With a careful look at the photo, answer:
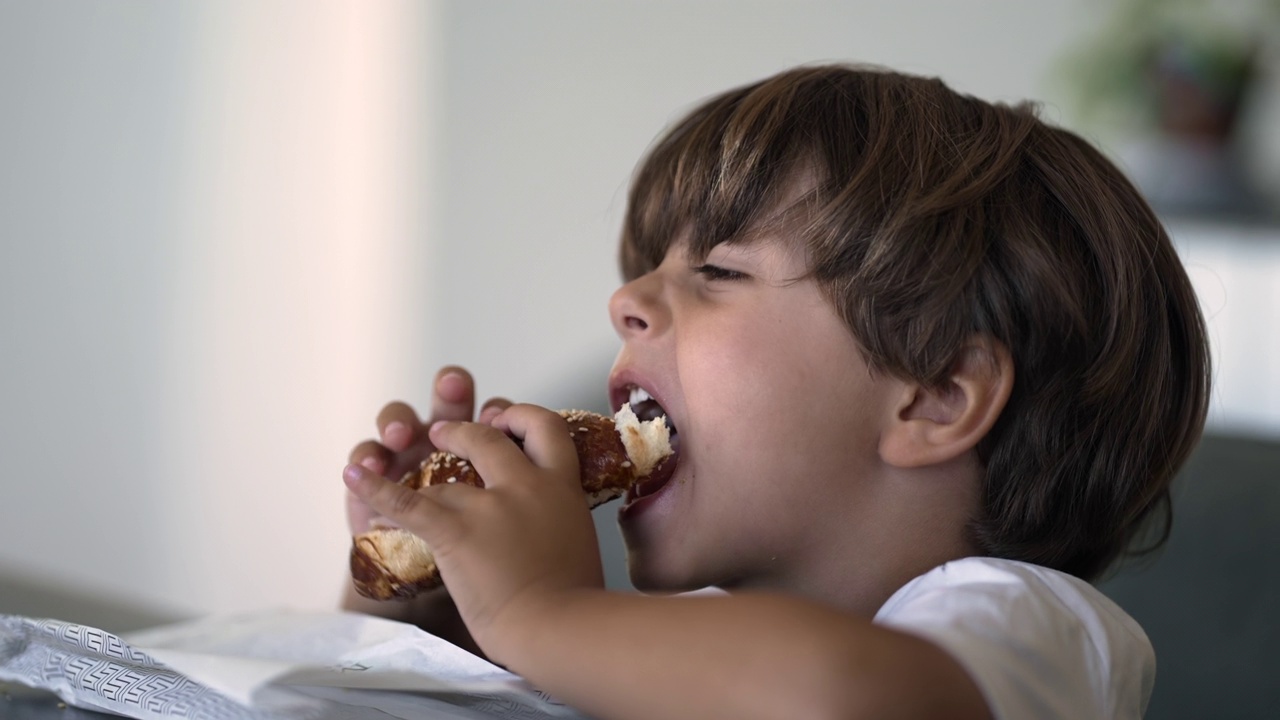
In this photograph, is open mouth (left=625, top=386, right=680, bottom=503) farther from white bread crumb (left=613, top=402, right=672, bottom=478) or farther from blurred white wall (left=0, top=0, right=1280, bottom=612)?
blurred white wall (left=0, top=0, right=1280, bottom=612)

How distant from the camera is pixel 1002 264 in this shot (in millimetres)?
812

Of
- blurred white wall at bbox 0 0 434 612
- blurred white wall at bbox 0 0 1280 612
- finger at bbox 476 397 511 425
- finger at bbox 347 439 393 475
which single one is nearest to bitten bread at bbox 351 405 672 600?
finger at bbox 476 397 511 425

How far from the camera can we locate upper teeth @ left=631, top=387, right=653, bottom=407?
90 cm

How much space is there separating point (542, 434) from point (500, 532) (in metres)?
0.12

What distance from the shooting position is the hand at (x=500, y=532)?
645 mm

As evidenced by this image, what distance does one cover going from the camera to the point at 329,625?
909 millimetres

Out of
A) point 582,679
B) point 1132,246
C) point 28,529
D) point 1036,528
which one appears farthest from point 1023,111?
point 28,529

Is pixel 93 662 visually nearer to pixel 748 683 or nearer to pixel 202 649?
pixel 202 649

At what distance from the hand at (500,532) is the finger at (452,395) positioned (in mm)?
335

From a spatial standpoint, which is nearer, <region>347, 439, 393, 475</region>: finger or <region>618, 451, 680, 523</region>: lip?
<region>618, 451, 680, 523</region>: lip

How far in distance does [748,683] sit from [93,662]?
1.32ft

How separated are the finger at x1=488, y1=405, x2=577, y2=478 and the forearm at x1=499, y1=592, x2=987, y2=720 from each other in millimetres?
151

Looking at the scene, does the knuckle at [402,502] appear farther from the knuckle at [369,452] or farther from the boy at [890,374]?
the knuckle at [369,452]

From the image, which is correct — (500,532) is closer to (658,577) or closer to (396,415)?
(658,577)
